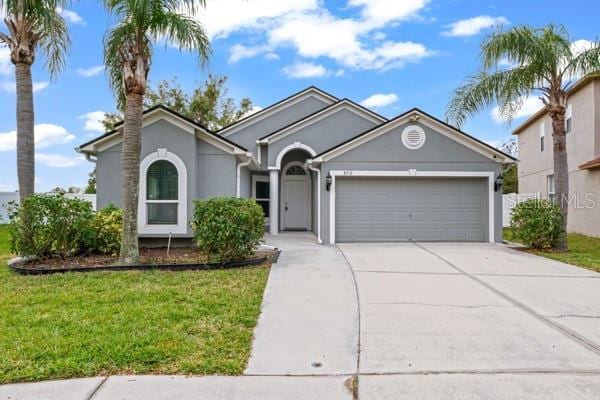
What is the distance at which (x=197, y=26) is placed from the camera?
9.10m

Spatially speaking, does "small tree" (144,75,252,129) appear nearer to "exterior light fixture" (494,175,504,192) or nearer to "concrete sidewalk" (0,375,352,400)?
"exterior light fixture" (494,175,504,192)

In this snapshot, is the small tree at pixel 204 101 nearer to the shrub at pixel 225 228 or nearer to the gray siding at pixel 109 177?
the gray siding at pixel 109 177

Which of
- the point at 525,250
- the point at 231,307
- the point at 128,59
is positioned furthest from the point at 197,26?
the point at 525,250

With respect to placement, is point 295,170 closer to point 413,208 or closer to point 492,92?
point 413,208

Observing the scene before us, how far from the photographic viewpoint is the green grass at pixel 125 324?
387cm

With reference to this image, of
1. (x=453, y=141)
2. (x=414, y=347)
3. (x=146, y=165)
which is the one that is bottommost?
(x=414, y=347)

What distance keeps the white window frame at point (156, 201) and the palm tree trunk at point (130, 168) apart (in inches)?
101

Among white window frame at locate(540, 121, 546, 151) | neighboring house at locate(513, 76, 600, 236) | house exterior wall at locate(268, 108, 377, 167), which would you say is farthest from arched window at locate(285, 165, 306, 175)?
white window frame at locate(540, 121, 546, 151)

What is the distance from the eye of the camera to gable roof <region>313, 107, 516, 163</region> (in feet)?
43.3

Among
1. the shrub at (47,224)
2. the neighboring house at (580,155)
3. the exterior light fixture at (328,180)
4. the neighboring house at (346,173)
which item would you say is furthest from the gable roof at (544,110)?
the shrub at (47,224)

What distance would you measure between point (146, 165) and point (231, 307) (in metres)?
7.19

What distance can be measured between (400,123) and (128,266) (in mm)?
9494

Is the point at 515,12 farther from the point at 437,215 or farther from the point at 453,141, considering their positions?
the point at 437,215

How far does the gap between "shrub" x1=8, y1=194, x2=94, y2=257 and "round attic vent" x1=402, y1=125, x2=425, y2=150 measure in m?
9.79
